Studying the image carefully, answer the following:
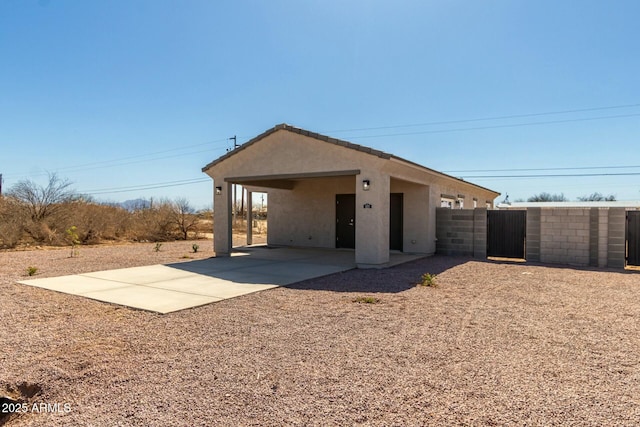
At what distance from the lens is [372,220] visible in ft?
37.1

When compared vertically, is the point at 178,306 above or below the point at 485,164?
below

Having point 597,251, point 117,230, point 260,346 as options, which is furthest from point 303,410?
point 117,230

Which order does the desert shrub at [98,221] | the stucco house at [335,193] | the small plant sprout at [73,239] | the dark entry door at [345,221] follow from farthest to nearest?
1. the desert shrub at [98,221]
2. the dark entry door at [345,221]
3. the small plant sprout at [73,239]
4. the stucco house at [335,193]

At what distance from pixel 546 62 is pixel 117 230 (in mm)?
23479

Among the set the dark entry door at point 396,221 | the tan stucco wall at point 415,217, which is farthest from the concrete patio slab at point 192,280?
the dark entry door at point 396,221

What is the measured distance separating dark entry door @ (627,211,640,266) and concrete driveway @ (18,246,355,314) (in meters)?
8.62

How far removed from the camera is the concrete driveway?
725 cm

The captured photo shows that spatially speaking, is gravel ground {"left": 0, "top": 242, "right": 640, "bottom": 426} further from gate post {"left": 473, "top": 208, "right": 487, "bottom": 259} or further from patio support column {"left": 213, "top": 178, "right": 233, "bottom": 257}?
patio support column {"left": 213, "top": 178, "right": 233, "bottom": 257}

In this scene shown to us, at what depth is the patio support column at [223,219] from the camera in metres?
14.5

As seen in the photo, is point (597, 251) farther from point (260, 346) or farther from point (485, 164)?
point (485, 164)

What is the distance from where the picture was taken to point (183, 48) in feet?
52.3

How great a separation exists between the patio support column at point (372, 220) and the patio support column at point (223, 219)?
540 cm

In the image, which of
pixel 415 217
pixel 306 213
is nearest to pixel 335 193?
pixel 306 213

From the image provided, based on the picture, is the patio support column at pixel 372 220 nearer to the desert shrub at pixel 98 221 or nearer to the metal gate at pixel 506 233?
the metal gate at pixel 506 233
